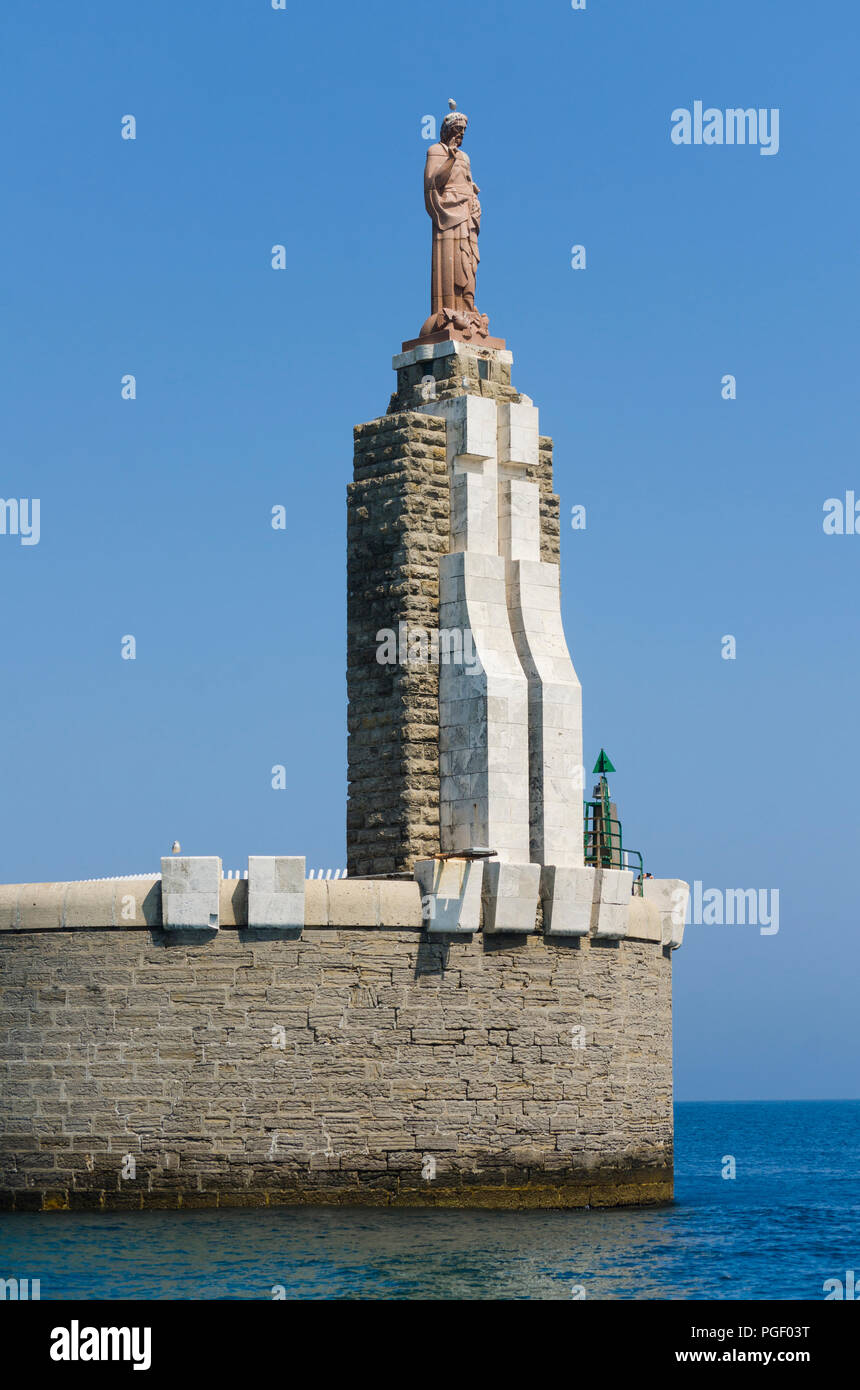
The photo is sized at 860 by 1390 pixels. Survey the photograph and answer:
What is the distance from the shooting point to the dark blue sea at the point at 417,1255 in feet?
68.4

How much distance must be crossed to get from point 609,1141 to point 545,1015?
2.10 meters

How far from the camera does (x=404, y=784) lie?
2842 cm

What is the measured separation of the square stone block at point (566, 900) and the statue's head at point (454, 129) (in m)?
10.8

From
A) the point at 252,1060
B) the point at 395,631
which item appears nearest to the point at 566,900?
the point at 395,631

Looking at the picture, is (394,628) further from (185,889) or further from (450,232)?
(450,232)

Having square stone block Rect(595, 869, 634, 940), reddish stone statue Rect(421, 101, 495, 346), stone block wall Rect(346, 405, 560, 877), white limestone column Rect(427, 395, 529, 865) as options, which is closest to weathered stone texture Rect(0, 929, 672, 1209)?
square stone block Rect(595, 869, 634, 940)

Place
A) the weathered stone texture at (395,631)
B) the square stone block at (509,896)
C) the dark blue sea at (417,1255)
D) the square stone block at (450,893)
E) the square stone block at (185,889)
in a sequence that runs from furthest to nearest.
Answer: the weathered stone texture at (395,631), the square stone block at (509,896), the square stone block at (450,893), the square stone block at (185,889), the dark blue sea at (417,1255)

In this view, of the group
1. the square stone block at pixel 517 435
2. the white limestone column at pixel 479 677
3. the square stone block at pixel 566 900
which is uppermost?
the square stone block at pixel 517 435

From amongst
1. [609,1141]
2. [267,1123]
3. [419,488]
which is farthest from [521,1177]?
[419,488]

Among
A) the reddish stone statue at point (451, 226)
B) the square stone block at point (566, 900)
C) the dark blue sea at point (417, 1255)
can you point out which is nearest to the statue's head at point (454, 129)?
the reddish stone statue at point (451, 226)

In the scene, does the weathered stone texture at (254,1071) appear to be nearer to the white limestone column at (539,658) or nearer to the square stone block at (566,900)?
the square stone block at (566,900)

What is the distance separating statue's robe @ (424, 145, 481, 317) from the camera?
30641 millimetres

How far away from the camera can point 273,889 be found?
84.2ft
